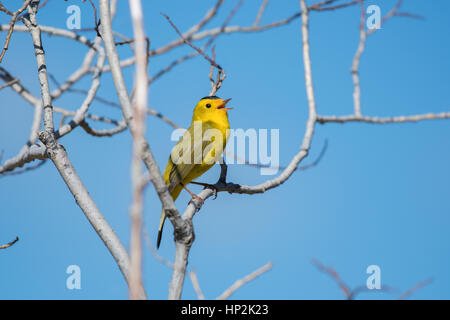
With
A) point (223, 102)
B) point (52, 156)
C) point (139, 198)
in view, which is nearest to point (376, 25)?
point (223, 102)

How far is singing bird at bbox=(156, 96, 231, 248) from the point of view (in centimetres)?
486

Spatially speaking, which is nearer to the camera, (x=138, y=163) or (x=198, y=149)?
(x=138, y=163)

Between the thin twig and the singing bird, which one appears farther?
the singing bird

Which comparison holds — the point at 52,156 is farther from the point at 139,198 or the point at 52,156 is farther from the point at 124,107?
the point at 139,198

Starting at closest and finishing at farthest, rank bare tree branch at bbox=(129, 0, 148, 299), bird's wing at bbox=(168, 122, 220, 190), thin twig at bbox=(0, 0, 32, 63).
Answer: bare tree branch at bbox=(129, 0, 148, 299)
thin twig at bbox=(0, 0, 32, 63)
bird's wing at bbox=(168, 122, 220, 190)

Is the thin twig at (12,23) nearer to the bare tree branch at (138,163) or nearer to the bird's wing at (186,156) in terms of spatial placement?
the bird's wing at (186,156)

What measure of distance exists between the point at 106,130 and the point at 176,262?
10.4 feet

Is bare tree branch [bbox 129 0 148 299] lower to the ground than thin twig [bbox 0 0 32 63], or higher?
lower

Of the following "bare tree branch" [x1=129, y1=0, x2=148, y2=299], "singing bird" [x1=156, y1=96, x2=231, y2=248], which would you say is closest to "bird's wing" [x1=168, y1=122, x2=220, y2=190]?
"singing bird" [x1=156, y1=96, x2=231, y2=248]

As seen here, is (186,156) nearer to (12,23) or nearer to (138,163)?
(12,23)

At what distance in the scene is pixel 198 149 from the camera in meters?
4.95

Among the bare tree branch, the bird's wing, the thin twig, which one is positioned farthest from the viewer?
the bird's wing

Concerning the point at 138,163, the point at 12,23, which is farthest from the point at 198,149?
the point at 138,163

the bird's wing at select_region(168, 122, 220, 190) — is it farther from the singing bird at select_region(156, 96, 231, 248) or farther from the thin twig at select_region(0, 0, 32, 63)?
the thin twig at select_region(0, 0, 32, 63)
